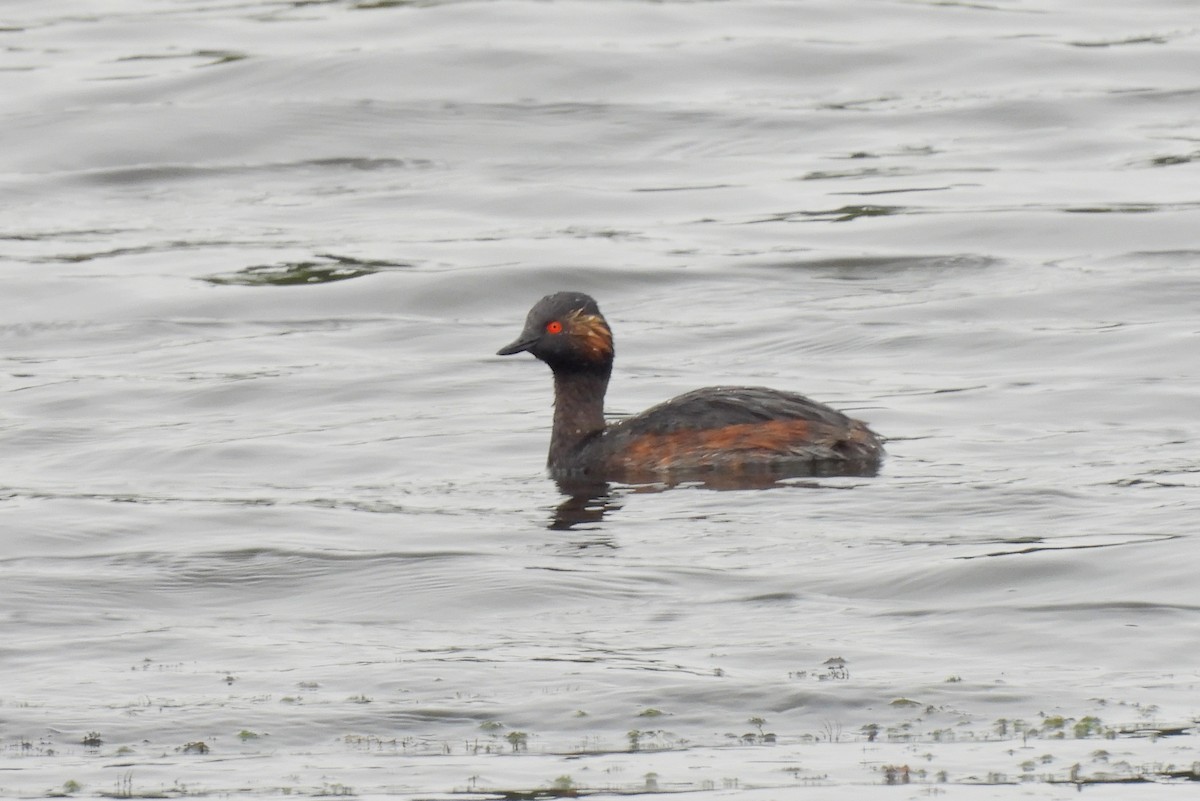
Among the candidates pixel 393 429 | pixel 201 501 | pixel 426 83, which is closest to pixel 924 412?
pixel 393 429

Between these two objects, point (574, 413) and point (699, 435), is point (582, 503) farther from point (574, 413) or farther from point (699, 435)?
point (574, 413)

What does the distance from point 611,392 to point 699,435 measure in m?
2.50

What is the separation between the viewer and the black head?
12133 millimetres

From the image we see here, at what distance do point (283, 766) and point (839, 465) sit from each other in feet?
16.1

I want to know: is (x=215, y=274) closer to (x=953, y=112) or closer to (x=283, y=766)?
(x=953, y=112)

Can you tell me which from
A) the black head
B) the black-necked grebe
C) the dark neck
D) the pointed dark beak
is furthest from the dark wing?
the pointed dark beak

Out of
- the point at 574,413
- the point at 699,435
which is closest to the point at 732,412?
the point at 699,435

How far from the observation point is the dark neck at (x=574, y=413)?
1193 cm

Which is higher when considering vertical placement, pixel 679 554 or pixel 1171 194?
pixel 1171 194

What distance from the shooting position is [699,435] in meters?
11.6

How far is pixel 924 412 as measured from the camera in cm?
1297

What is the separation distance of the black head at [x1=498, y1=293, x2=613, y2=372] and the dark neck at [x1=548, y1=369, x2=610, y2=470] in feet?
0.18

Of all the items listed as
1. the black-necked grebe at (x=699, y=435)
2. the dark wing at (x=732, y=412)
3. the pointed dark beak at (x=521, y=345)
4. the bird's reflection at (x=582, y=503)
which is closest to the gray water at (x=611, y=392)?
the bird's reflection at (x=582, y=503)

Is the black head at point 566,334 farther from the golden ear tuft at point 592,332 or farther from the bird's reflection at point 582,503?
the bird's reflection at point 582,503
